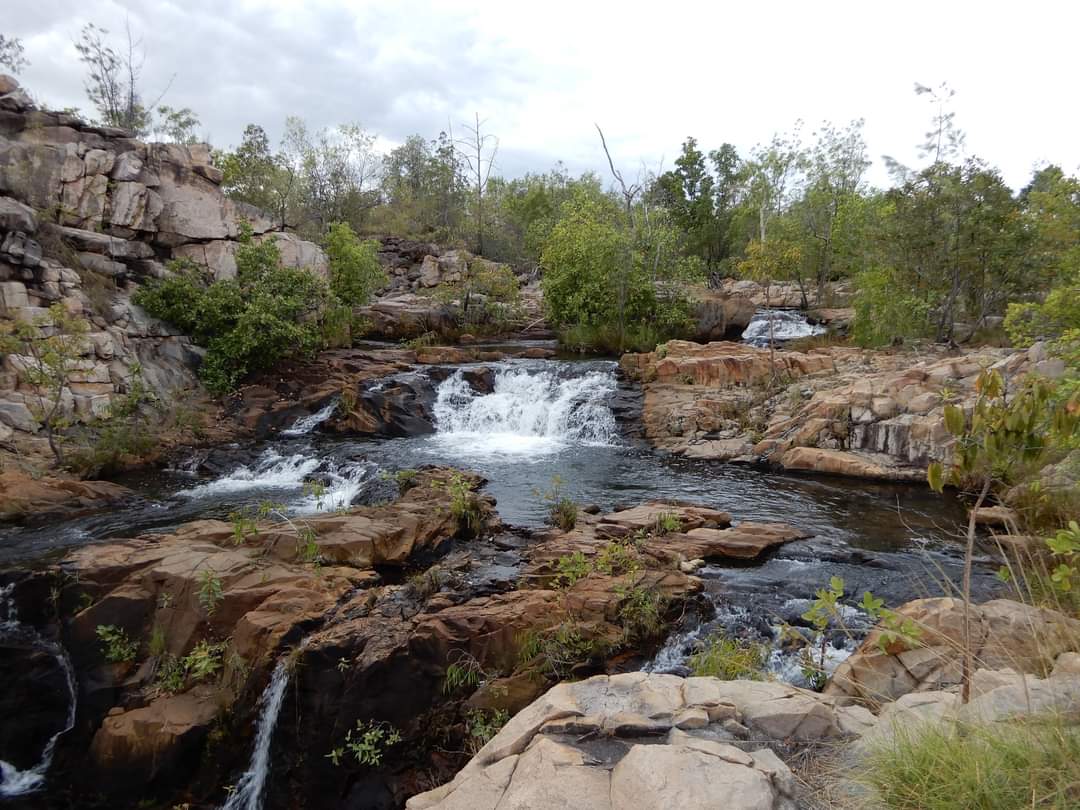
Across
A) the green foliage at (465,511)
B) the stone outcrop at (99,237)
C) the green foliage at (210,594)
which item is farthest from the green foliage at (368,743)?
the stone outcrop at (99,237)

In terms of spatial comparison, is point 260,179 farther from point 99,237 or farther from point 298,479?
point 298,479

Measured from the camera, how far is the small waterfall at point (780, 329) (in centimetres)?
2194

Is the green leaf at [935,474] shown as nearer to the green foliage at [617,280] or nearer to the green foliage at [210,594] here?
the green foliage at [210,594]

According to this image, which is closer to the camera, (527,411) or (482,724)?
(482,724)

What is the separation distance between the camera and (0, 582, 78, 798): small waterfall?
559 cm

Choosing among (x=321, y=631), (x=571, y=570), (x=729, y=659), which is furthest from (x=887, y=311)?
(x=321, y=631)

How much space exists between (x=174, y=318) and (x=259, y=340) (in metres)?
2.20

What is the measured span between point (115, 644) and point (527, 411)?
1019cm

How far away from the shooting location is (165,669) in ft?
18.8

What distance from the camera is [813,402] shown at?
1287 centimetres

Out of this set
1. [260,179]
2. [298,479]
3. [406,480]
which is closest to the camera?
[406,480]

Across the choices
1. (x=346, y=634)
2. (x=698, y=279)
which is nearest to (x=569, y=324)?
(x=698, y=279)

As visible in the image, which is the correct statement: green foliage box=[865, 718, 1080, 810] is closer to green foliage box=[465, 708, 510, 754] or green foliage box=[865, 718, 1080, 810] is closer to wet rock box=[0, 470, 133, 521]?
green foliage box=[465, 708, 510, 754]

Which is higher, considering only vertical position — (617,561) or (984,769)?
(984,769)
